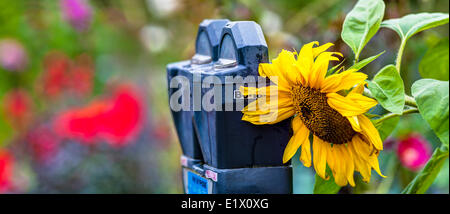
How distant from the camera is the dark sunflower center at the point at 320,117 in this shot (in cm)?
62

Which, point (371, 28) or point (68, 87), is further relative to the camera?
point (68, 87)

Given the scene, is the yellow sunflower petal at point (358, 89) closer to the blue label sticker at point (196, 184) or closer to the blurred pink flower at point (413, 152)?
the blue label sticker at point (196, 184)

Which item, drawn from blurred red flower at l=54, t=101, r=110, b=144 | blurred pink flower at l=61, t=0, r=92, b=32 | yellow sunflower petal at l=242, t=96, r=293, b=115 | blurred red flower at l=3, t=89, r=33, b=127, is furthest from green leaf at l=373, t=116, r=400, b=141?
blurred red flower at l=3, t=89, r=33, b=127

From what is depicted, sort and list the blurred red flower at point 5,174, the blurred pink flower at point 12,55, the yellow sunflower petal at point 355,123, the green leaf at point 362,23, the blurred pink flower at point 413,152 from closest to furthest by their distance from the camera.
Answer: the yellow sunflower petal at point 355,123, the green leaf at point 362,23, the blurred pink flower at point 413,152, the blurred red flower at point 5,174, the blurred pink flower at point 12,55

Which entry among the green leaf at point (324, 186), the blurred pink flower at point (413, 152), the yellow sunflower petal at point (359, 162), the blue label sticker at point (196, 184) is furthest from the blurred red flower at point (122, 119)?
the yellow sunflower petal at point (359, 162)

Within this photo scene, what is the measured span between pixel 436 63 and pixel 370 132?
1.13 feet

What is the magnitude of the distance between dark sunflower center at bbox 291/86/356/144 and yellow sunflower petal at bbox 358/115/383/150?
0.02 metres

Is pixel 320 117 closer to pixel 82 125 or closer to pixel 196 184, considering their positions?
pixel 196 184

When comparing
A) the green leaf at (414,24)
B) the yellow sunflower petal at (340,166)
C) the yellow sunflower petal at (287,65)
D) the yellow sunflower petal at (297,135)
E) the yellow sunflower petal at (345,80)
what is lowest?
the yellow sunflower petal at (340,166)
